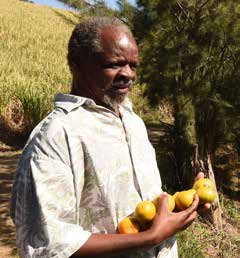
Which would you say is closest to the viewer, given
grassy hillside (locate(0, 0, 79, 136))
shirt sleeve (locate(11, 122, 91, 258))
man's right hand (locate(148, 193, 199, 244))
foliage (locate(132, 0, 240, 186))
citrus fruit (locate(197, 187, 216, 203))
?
shirt sleeve (locate(11, 122, 91, 258))

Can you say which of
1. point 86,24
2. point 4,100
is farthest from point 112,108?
point 4,100

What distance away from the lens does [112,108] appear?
1.66 metres

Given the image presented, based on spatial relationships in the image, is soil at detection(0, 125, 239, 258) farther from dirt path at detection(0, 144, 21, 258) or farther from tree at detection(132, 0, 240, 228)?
tree at detection(132, 0, 240, 228)

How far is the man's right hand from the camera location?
147cm

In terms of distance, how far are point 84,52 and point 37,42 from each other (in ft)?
52.1

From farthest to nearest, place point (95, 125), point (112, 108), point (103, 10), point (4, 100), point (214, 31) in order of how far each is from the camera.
→ point (4, 100)
point (103, 10)
point (214, 31)
point (112, 108)
point (95, 125)

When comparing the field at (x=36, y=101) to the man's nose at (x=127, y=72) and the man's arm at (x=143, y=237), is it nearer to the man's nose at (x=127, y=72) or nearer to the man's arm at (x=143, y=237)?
the man's arm at (x=143, y=237)

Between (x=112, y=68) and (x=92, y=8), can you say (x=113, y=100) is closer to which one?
(x=112, y=68)

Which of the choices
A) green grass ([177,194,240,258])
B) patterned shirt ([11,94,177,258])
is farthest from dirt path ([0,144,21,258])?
patterned shirt ([11,94,177,258])

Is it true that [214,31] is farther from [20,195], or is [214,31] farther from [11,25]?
[11,25]

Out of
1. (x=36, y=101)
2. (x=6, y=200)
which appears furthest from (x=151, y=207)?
(x=36, y=101)

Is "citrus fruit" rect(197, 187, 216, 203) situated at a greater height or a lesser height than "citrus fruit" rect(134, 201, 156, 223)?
lesser

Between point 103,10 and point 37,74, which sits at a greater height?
point 103,10

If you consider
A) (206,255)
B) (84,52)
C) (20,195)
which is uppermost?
(84,52)
